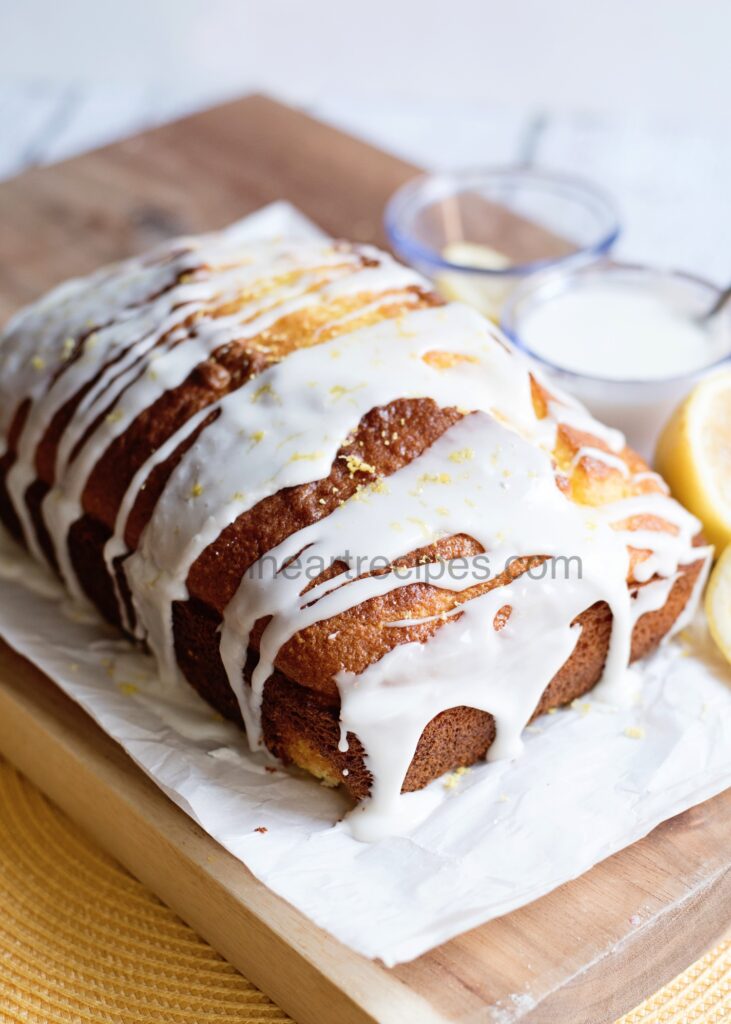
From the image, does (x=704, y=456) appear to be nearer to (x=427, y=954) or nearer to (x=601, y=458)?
(x=601, y=458)

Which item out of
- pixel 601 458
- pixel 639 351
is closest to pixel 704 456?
pixel 601 458

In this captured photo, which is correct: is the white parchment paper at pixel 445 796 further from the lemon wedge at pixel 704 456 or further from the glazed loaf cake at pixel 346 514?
the lemon wedge at pixel 704 456

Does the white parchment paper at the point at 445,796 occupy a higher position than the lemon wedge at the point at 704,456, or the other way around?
the lemon wedge at the point at 704,456

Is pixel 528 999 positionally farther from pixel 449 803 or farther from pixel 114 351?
pixel 114 351

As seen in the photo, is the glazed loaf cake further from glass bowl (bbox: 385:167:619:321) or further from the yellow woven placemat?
glass bowl (bbox: 385:167:619:321)

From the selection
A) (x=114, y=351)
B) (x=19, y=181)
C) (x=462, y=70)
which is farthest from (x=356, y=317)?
(x=462, y=70)

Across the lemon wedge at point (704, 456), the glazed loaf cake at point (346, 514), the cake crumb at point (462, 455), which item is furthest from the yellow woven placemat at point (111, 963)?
the cake crumb at point (462, 455)
